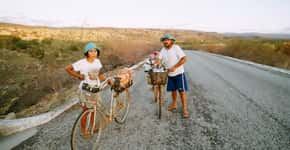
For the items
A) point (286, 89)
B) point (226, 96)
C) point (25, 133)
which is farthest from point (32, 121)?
point (286, 89)

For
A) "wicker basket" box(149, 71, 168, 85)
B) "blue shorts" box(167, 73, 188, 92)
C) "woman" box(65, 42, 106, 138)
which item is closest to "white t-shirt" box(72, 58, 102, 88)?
"woman" box(65, 42, 106, 138)

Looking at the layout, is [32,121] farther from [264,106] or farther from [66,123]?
[264,106]

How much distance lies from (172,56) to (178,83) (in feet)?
2.09

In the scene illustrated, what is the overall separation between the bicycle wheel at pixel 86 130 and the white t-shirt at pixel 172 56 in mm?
1956

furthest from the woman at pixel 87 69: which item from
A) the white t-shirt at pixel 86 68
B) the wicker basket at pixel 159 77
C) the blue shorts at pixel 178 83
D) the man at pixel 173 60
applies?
the blue shorts at pixel 178 83

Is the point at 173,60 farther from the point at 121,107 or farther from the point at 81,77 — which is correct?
the point at 81,77

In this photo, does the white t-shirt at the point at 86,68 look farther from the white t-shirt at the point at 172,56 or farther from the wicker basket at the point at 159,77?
the white t-shirt at the point at 172,56

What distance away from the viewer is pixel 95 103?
2916mm

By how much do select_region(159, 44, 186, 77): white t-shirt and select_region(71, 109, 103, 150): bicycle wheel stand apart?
196 cm

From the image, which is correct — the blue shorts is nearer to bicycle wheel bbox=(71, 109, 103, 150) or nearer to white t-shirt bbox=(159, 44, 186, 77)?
white t-shirt bbox=(159, 44, 186, 77)

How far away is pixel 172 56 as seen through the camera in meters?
4.28

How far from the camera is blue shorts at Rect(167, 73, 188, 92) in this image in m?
4.41

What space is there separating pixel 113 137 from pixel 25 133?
5.42 feet

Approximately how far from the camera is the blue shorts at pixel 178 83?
174 inches
